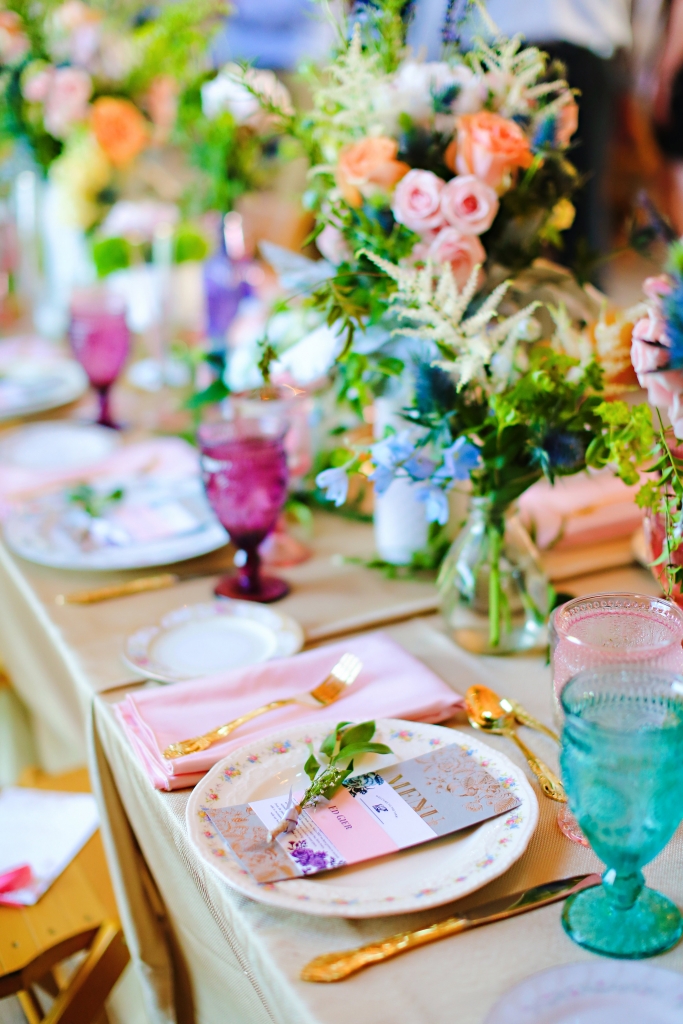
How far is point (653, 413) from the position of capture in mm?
889

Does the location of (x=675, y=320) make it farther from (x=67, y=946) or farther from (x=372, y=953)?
(x=67, y=946)

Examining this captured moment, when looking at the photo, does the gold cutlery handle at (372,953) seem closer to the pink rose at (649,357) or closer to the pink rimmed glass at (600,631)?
the pink rimmed glass at (600,631)

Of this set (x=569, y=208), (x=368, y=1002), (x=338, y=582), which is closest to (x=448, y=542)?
(x=338, y=582)

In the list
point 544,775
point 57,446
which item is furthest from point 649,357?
point 57,446

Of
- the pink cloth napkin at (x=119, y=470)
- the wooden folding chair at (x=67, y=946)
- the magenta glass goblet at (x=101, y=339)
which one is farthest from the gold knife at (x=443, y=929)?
the magenta glass goblet at (x=101, y=339)

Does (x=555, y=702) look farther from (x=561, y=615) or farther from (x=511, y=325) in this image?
(x=511, y=325)

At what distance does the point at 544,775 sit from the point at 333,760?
18 centimetres

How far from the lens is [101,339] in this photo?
1.79 metres

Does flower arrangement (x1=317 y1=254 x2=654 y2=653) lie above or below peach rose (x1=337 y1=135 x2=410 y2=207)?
below

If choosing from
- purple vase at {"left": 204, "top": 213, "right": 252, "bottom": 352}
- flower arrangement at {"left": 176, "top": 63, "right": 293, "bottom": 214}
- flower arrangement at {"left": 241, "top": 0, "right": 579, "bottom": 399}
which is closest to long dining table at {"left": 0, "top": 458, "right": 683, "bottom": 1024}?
flower arrangement at {"left": 241, "top": 0, "right": 579, "bottom": 399}

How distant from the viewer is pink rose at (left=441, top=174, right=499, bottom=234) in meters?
1.06

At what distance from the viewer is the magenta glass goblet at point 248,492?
45.3 inches

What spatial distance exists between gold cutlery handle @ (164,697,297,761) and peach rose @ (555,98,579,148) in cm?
70

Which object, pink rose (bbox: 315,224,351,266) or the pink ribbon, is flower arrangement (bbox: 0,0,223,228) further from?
the pink ribbon
